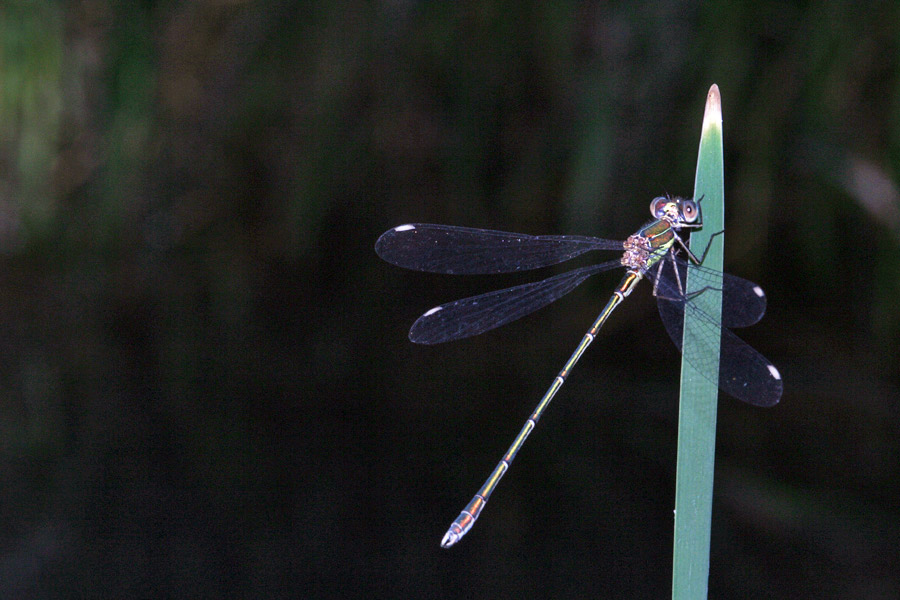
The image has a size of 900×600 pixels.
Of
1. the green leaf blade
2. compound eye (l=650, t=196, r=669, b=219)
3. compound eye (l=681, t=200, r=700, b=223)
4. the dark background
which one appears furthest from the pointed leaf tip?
the dark background

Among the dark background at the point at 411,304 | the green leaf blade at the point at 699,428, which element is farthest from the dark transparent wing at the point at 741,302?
the dark background at the point at 411,304

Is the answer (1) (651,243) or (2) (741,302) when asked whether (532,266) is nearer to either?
(1) (651,243)

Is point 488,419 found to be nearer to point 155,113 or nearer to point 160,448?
point 160,448

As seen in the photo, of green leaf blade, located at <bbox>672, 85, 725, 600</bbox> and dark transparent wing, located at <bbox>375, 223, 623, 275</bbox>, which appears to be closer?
green leaf blade, located at <bbox>672, 85, 725, 600</bbox>

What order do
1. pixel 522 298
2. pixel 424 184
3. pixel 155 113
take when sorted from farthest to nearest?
pixel 424 184 → pixel 155 113 → pixel 522 298

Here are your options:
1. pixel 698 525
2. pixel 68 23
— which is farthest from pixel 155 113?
pixel 698 525

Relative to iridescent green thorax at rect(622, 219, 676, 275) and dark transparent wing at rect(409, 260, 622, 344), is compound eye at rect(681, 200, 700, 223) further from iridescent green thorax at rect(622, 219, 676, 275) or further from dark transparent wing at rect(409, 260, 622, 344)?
dark transparent wing at rect(409, 260, 622, 344)

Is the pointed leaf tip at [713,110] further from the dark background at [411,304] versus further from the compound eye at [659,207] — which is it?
the dark background at [411,304]

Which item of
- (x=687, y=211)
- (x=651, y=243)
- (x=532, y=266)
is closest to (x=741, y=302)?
(x=687, y=211)
